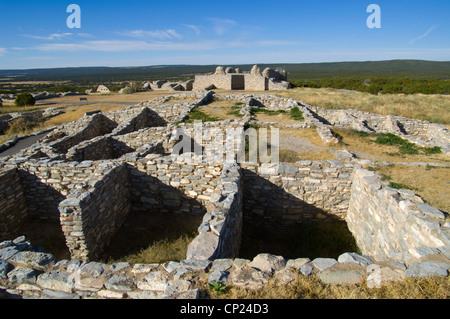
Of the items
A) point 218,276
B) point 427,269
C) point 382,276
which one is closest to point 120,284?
point 218,276

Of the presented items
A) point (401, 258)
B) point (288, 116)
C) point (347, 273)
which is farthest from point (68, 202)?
point (288, 116)

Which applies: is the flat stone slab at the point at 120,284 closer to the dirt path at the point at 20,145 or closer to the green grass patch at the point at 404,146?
the green grass patch at the point at 404,146

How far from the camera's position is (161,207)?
23.9ft

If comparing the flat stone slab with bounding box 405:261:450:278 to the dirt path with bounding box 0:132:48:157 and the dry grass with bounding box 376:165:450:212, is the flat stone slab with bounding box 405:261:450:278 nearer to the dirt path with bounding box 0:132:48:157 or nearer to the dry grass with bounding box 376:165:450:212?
the dry grass with bounding box 376:165:450:212

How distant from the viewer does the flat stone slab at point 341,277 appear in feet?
10.7

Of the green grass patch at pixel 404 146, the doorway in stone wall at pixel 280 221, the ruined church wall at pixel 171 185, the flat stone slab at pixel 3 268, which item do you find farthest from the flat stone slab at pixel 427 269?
the green grass patch at pixel 404 146

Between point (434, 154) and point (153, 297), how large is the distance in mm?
10321

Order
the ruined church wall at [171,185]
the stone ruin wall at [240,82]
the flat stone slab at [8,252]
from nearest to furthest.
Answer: the flat stone slab at [8,252] < the ruined church wall at [171,185] < the stone ruin wall at [240,82]

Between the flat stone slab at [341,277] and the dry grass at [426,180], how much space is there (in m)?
3.22

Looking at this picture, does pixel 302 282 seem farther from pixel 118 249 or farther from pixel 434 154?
pixel 434 154

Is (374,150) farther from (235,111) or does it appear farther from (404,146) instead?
(235,111)

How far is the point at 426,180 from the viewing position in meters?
6.71
